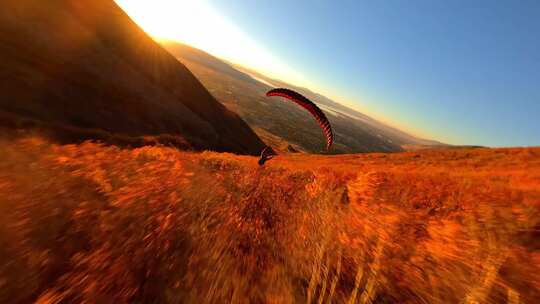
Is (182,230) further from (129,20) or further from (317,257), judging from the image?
(129,20)

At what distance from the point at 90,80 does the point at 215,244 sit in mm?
37073

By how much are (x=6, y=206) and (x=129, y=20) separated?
208 feet

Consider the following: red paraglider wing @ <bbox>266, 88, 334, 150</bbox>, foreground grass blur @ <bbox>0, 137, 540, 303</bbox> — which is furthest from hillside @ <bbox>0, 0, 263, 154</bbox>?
foreground grass blur @ <bbox>0, 137, 540, 303</bbox>

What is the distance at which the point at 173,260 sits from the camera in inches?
119

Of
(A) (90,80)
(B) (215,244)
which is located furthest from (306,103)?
(A) (90,80)

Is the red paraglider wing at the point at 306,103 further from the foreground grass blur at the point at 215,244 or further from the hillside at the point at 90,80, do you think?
the hillside at the point at 90,80

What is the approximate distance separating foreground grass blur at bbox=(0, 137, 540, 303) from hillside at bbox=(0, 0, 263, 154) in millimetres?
16896

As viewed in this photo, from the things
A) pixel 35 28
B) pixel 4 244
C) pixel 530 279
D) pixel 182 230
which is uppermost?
pixel 530 279

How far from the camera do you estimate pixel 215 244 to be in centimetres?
363

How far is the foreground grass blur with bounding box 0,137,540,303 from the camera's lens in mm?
2525

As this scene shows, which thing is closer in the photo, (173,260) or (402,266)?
(173,260)

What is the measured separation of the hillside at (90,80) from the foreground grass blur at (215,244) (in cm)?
1690

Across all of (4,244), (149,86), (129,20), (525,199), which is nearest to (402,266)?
(4,244)

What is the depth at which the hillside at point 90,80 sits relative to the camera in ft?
72.4
